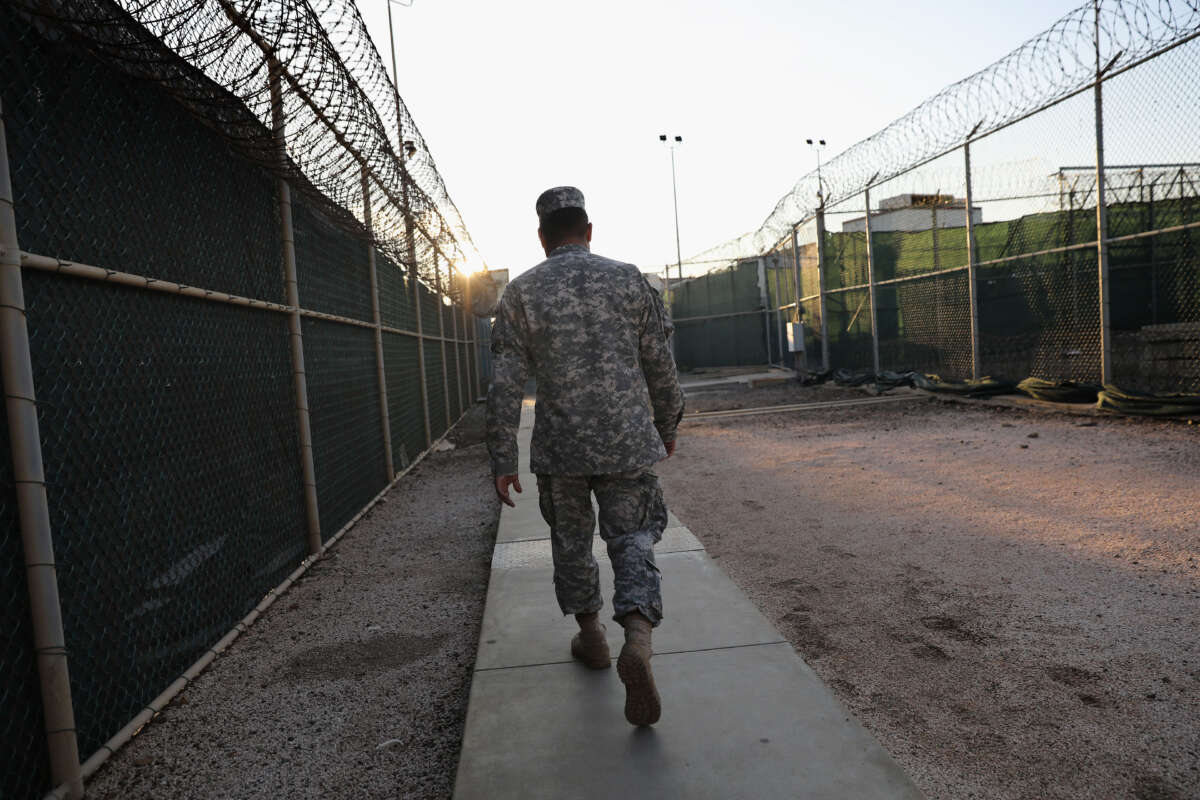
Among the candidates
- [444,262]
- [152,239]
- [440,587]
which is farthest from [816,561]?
[444,262]

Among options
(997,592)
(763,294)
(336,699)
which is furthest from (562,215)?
(763,294)

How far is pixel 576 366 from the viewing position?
96.3 inches

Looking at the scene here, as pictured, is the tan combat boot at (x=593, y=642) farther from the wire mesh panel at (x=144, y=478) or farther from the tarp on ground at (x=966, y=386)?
the tarp on ground at (x=966, y=386)

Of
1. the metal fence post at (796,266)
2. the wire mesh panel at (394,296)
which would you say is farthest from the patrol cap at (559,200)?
the metal fence post at (796,266)

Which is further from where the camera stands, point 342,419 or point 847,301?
point 847,301

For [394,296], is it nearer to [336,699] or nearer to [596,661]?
[336,699]

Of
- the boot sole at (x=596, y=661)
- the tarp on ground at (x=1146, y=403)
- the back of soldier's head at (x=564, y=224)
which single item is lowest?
the boot sole at (x=596, y=661)

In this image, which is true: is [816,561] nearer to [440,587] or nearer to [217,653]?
[440,587]

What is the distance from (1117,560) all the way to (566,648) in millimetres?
2621

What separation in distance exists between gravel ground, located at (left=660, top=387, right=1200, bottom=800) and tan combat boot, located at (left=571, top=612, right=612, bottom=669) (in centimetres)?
69

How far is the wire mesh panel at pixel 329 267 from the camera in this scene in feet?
15.1

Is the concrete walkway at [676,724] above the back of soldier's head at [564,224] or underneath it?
underneath

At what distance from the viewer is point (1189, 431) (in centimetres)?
641

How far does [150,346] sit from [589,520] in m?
1.68
